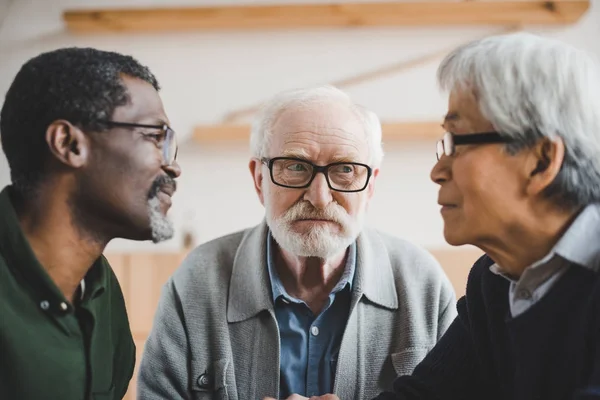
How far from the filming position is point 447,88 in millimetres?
1150

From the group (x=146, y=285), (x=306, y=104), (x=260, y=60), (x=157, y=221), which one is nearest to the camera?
(x=157, y=221)

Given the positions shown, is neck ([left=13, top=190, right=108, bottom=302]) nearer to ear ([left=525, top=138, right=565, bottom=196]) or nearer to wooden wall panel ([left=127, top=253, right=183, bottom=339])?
ear ([left=525, top=138, right=565, bottom=196])

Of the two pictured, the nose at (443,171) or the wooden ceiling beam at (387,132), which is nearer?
the nose at (443,171)

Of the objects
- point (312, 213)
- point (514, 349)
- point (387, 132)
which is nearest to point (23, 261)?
point (312, 213)

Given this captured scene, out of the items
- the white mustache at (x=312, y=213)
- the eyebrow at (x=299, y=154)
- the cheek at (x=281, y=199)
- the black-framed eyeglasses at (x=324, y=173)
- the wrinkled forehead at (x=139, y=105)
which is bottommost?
the white mustache at (x=312, y=213)

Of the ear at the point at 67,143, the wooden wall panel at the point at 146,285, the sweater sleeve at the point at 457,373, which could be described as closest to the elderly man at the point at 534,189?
the sweater sleeve at the point at 457,373

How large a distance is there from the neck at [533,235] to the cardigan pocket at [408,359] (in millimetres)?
402

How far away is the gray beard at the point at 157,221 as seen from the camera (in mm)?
1126

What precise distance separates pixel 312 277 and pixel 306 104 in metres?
0.41

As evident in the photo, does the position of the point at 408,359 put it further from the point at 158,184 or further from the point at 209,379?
the point at 158,184

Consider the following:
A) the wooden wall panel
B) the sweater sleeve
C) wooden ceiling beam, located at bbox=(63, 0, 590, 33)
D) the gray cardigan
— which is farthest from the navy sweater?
wooden ceiling beam, located at bbox=(63, 0, 590, 33)

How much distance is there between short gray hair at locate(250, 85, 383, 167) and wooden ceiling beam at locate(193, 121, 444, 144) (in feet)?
5.01

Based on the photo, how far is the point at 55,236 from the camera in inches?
42.0

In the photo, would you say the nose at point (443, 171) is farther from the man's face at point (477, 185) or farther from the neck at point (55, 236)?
the neck at point (55, 236)
